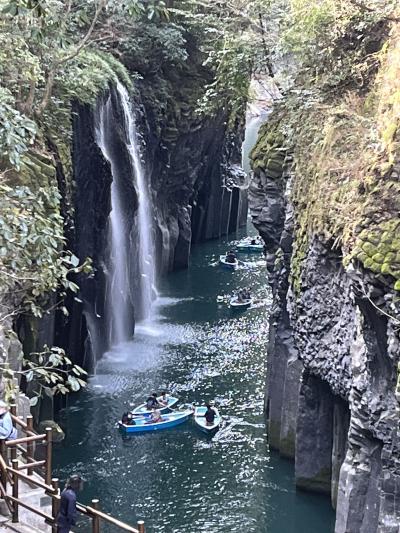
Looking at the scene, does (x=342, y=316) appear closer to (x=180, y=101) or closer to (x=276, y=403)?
(x=276, y=403)

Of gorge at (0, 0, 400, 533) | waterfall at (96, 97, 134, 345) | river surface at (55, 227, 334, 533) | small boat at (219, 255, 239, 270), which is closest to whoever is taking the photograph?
gorge at (0, 0, 400, 533)

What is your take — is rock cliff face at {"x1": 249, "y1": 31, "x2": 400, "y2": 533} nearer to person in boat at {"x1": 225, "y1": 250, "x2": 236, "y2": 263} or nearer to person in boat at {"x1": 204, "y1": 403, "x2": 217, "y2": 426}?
person in boat at {"x1": 204, "y1": 403, "x2": 217, "y2": 426}

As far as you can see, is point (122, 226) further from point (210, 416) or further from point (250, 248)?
point (250, 248)

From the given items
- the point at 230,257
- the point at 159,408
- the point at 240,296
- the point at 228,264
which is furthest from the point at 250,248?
the point at 159,408

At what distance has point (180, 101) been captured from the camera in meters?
42.2

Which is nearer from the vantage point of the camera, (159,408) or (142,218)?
(159,408)

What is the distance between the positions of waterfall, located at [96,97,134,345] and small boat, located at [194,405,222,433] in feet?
27.1

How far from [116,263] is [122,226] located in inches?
57.2

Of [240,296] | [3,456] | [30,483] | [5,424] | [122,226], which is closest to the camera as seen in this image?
[30,483]

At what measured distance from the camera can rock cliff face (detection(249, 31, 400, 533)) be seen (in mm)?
17297

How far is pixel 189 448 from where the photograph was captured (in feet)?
83.8

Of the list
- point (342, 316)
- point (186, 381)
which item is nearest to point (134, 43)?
point (186, 381)

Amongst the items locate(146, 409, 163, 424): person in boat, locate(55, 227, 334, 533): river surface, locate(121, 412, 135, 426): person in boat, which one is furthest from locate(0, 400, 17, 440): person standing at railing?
locate(146, 409, 163, 424): person in boat

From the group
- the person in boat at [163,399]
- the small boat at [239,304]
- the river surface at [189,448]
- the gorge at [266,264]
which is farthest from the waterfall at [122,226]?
the person in boat at [163,399]
